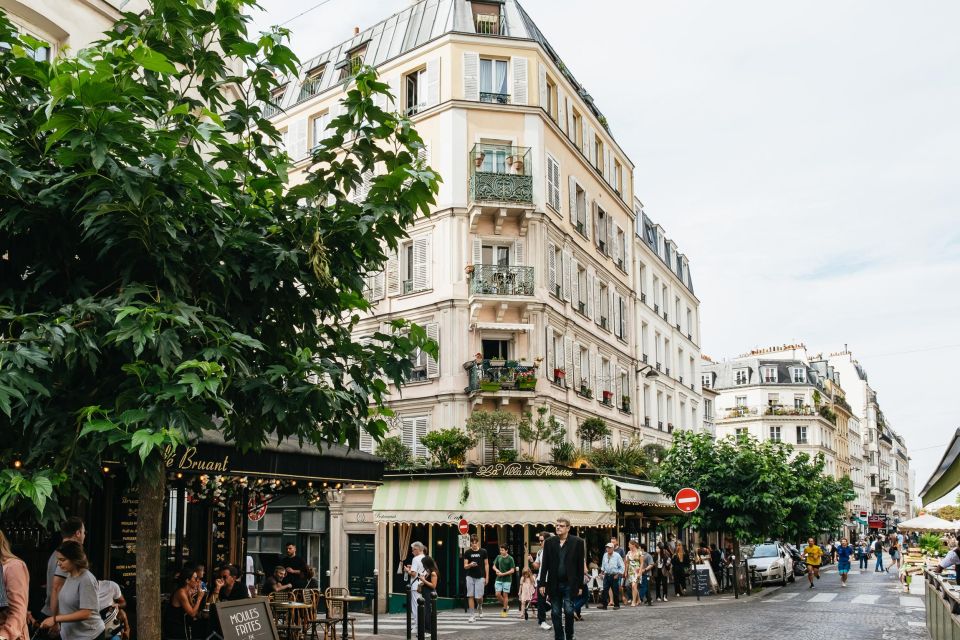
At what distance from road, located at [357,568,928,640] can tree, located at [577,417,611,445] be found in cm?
609

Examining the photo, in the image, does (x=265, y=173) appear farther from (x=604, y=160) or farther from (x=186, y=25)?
(x=604, y=160)

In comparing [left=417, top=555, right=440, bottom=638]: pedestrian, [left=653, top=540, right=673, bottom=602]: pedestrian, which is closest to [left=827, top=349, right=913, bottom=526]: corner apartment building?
[left=653, top=540, right=673, bottom=602]: pedestrian

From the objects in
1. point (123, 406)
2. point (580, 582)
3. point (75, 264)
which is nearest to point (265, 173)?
point (75, 264)

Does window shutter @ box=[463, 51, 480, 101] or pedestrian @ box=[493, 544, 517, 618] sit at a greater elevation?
window shutter @ box=[463, 51, 480, 101]

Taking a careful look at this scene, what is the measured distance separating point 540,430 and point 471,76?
10.7m

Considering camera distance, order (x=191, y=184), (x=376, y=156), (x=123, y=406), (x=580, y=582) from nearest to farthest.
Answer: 1. (x=123, y=406)
2. (x=191, y=184)
3. (x=376, y=156)
4. (x=580, y=582)

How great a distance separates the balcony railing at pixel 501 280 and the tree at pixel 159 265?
18317mm

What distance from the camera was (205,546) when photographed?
15.6 metres

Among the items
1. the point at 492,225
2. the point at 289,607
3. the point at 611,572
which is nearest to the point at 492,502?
the point at 611,572

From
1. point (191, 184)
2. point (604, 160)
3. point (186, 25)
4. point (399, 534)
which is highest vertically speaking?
point (604, 160)

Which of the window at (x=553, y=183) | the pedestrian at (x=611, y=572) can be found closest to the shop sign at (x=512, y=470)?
the pedestrian at (x=611, y=572)

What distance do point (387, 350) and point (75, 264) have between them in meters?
2.60

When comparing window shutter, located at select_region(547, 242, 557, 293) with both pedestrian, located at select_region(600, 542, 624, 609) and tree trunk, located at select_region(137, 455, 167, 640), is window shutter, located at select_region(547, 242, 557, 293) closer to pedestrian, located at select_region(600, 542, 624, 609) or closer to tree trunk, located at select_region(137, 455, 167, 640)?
pedestrian, located at select_region(600, 542, 624, 609)

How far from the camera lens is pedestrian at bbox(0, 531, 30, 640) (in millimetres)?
6172
